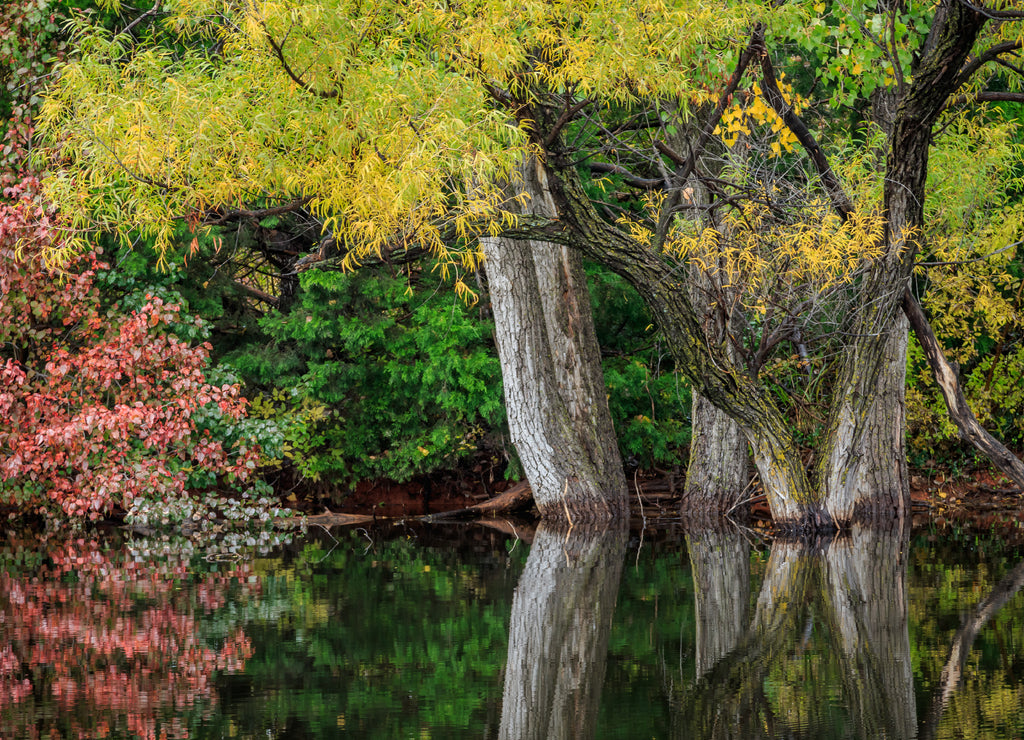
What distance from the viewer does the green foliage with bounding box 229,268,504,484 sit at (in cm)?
1520

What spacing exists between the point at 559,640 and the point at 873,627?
1865mm

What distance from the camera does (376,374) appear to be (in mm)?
16141

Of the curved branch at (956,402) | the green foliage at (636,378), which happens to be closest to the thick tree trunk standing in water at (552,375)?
the green foliage at (636,378)

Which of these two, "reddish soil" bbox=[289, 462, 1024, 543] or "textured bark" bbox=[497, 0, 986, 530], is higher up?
"textured bark" bbox=[497, 0, 986, 530]

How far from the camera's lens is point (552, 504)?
13.7m

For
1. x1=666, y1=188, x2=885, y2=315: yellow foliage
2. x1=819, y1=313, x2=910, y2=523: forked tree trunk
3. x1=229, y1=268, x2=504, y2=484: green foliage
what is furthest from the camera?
x1=229, y1=268, x2=504, y2=484: green foliage

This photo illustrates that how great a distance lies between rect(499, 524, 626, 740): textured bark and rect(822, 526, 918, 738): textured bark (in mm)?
1205

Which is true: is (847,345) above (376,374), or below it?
below

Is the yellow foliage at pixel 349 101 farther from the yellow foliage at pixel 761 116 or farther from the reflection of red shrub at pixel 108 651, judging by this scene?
the reflection of red shrub at pixel 108 651

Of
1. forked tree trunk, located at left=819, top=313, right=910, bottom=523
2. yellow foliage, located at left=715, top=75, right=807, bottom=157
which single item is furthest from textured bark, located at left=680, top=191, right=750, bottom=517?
yellow foliage, located at left=715, top=75, right=807, bottom=157

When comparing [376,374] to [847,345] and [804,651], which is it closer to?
[847,345]

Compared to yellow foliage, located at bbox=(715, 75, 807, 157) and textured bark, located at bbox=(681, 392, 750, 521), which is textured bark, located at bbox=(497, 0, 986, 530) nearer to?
yellow foliage, located at bbox=(715, 75, 807, 157)

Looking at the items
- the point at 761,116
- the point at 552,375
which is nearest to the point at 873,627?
the point at 761,116

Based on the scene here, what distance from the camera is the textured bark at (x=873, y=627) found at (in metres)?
5.15
